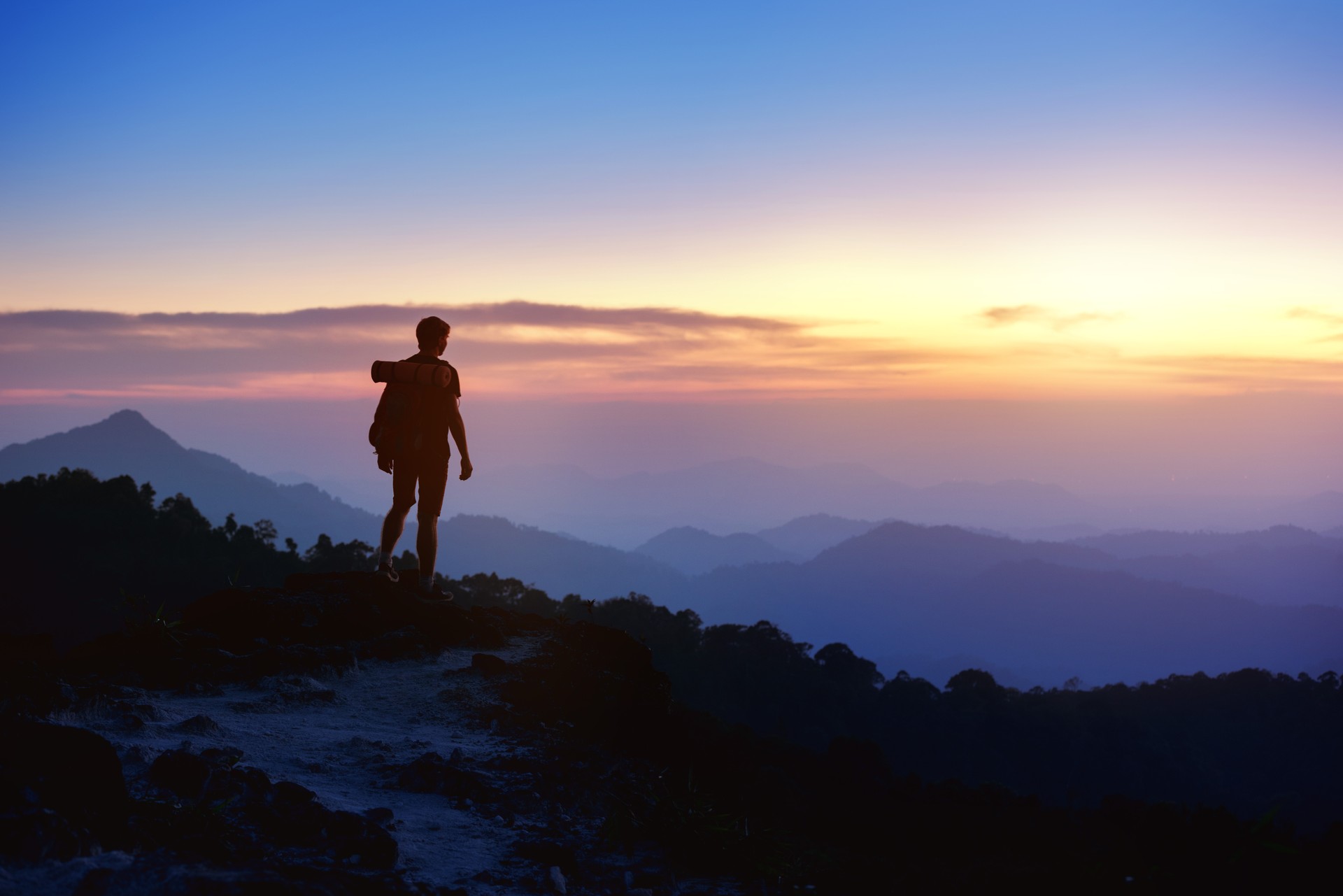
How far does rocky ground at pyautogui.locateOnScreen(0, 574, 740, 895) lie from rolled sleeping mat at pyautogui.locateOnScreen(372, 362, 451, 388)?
275cm

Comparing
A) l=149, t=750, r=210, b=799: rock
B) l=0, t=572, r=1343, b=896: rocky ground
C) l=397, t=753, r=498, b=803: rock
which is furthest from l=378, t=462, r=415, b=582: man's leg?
l=149, t=750, r=210, b=799: rock

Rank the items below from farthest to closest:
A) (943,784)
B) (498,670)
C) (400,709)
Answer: (943,784) < (498,670) < (400,709)

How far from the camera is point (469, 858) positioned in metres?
6.05

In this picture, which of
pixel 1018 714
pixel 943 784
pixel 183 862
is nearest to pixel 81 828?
pixel 183 862

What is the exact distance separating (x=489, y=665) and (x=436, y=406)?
3.38 metres

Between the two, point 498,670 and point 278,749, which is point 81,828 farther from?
point 498,670

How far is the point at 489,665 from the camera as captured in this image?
1020cm

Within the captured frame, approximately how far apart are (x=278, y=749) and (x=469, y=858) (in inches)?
90.8

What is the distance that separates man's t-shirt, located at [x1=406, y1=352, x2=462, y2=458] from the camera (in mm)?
11648

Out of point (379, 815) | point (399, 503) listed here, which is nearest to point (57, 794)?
point (379, 815)

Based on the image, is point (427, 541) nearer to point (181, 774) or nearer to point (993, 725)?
point (181, 774)

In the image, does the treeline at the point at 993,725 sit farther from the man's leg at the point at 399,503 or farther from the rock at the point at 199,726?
the rock at the point at 199,726

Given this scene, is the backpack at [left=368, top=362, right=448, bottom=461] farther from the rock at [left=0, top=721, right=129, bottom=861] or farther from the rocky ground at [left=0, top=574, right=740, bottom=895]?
the rock at [left=0, top=721, right=129, bottom=861]

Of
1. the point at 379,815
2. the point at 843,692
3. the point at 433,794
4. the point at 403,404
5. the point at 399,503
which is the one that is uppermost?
the point at 403,404
